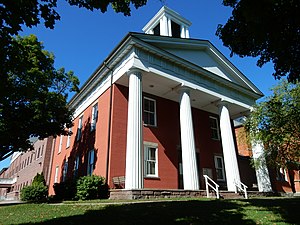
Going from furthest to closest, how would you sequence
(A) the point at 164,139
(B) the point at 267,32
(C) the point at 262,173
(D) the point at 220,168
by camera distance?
(D) the point at 220,168 < (C) the point at 262,173 < (A) the point at 164,139 < (B) the point at 267,32

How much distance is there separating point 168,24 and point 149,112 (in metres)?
11.5

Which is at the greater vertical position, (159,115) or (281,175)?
(159,115)

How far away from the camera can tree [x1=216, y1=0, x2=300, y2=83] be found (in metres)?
5.53

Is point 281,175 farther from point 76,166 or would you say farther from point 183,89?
point 76,166

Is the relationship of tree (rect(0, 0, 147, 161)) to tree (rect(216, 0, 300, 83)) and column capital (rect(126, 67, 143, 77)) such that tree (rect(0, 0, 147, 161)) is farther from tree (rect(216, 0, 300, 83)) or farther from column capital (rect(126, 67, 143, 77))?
tree (rect(216, 0, 300, 83))

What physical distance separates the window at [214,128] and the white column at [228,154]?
3.65 metres

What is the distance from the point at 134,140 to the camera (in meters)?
13.3

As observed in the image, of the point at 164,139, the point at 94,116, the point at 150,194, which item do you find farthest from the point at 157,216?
the point at 94,116

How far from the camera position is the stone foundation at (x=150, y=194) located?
11766mm

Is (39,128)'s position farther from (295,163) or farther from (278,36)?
(295,163)

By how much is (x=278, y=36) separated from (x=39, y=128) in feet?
52.4

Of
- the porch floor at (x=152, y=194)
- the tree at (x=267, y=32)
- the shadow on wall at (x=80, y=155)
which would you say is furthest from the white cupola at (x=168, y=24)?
the tree at (x=267, y=32)

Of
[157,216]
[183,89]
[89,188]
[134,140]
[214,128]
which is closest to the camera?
[157,216]

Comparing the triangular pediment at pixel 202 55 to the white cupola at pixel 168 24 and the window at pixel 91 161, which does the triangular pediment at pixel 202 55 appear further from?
the window at pixel 91 161
